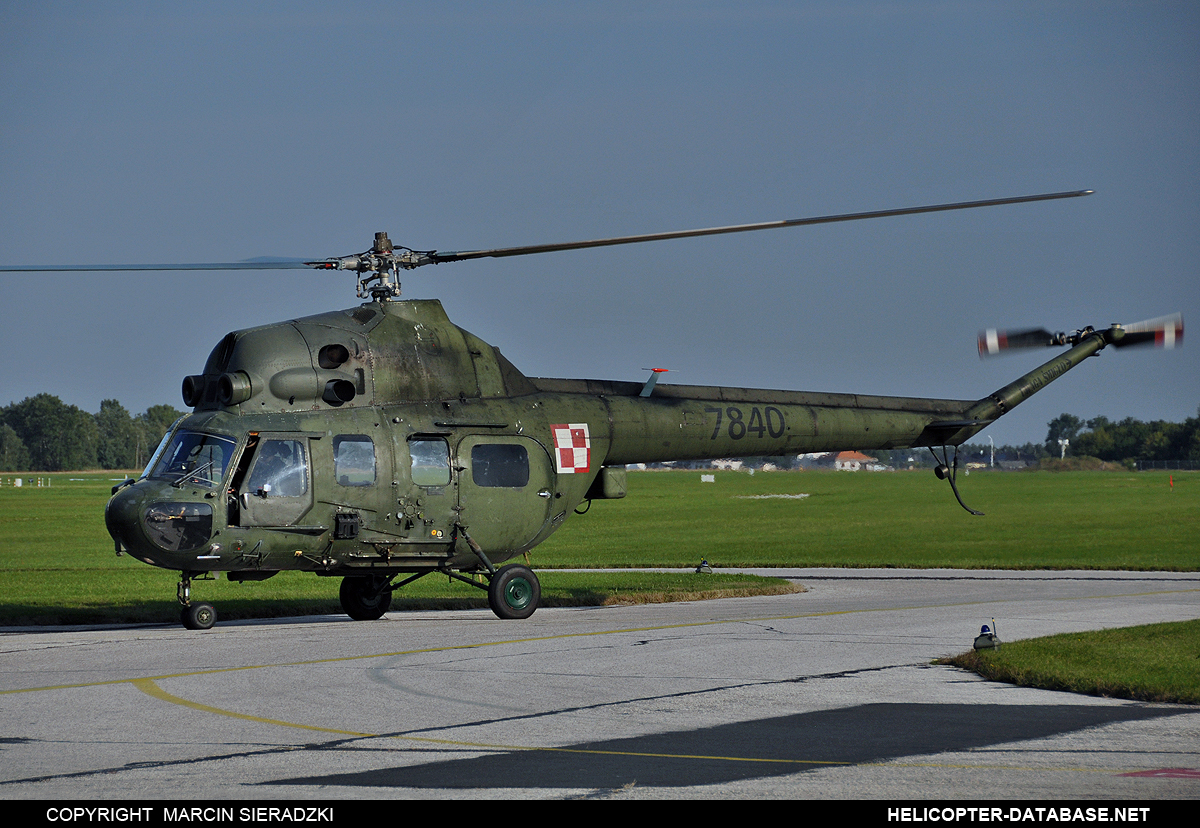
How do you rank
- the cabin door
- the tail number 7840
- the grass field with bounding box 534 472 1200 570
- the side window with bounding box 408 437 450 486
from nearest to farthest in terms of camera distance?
the side window with bounding box 408 437 450 486 < the cabin door < the tail number 7840 < the grass field with bounding box 534 472 1200 570

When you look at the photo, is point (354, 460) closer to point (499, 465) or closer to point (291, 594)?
point (499, 465)

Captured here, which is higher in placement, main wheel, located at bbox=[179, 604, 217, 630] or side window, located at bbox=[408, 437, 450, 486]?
side window, located at bbox=[408, 437, 450, 486]

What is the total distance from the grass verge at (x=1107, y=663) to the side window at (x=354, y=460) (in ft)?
27.9

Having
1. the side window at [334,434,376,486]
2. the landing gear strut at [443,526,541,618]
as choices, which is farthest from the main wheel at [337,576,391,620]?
the side window at [334,434,376,486]

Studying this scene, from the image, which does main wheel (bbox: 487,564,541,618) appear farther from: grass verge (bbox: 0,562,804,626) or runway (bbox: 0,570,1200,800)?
grass verge (bbox: 0,562,804,626)

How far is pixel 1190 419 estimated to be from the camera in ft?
621

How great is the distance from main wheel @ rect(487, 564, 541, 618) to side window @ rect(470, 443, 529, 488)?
1363 mm

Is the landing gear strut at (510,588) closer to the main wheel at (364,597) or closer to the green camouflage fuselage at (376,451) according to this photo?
the green camouflage fuselage at (376,451)

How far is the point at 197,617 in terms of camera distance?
18141mm

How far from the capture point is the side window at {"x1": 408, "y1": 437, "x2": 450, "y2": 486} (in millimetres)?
18656

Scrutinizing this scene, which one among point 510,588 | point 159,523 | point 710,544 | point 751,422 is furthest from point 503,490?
point 710,544

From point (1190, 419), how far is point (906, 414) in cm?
18430
